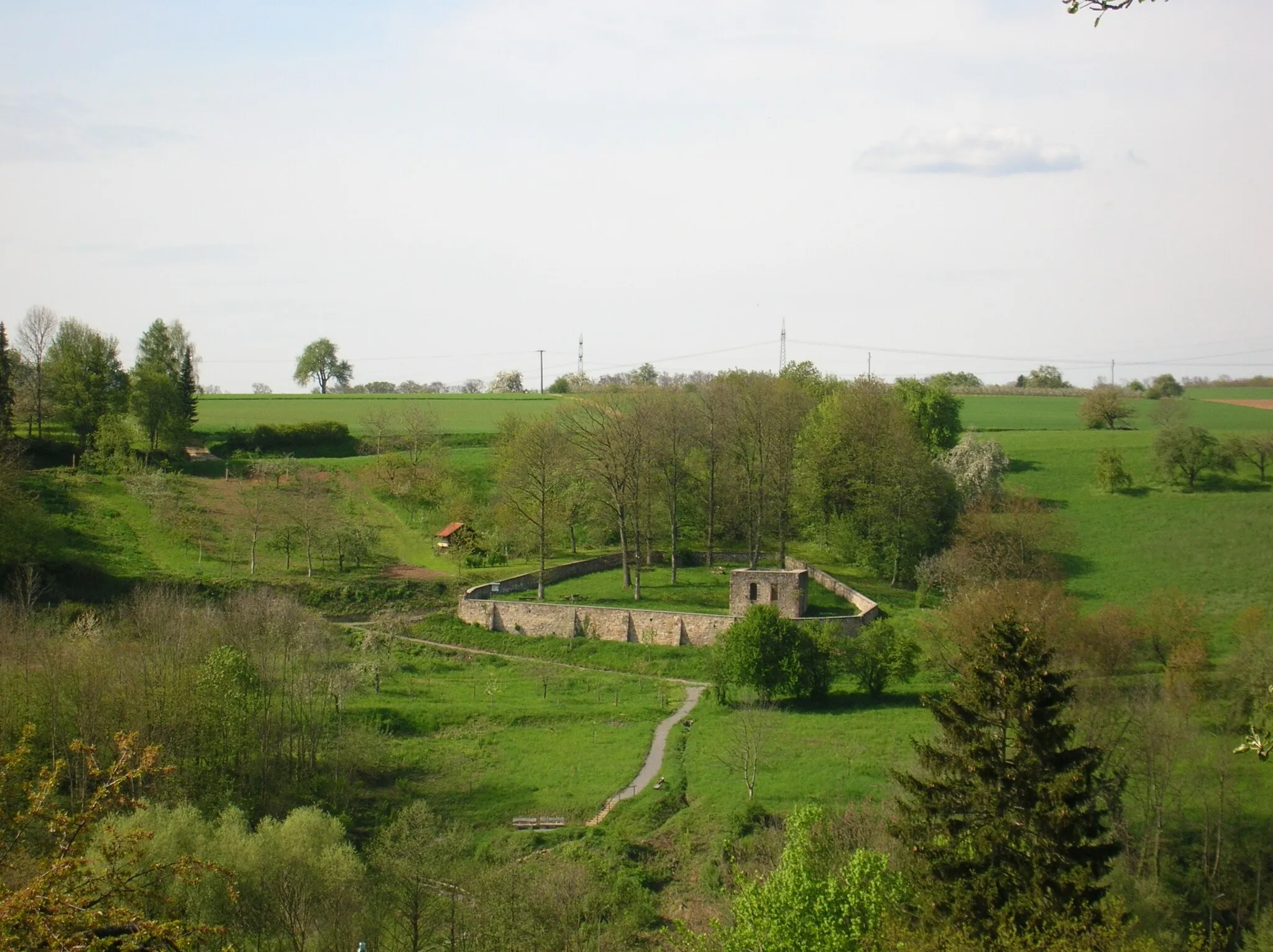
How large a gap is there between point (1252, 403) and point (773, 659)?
67301mm

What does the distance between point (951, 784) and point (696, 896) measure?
7660 mm

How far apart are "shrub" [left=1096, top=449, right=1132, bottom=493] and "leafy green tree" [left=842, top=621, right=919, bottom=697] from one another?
2712 centimetres

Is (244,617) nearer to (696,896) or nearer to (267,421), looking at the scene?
(696,896)

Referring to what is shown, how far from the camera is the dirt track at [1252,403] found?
86.1 metres

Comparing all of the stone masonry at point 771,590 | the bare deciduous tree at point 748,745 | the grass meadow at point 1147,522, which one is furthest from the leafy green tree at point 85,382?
the grass meadow at point 1147,522

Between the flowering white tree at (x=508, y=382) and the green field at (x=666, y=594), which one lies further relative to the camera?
the flowering white tree at (x=508, y=382)

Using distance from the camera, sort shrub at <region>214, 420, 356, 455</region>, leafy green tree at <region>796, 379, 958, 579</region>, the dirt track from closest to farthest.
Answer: leafy green tree at <region>796, 379, 958, 579</region>
shrub at <region>214, 420, 356, 455</region>
the dirt track

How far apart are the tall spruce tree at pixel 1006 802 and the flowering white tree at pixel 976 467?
35.3 meters

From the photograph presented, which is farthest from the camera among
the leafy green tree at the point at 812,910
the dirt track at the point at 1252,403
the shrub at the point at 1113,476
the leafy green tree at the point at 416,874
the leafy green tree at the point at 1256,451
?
the dirt track at the point at 1252,403

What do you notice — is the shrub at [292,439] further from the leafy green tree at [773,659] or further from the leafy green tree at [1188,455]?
the leafy green tree at [1188,455]

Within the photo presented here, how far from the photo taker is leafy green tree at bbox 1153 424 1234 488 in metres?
60.7

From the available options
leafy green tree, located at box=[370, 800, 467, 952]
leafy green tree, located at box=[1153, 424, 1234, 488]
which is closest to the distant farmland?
leafy green tree, located at box=[1153, 424, 1234, 488]

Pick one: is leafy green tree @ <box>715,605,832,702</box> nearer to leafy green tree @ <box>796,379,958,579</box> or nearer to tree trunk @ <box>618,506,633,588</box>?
tree trunk @ <box>618,506,633,588</box>

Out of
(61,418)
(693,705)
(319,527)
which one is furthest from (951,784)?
(61,418)
